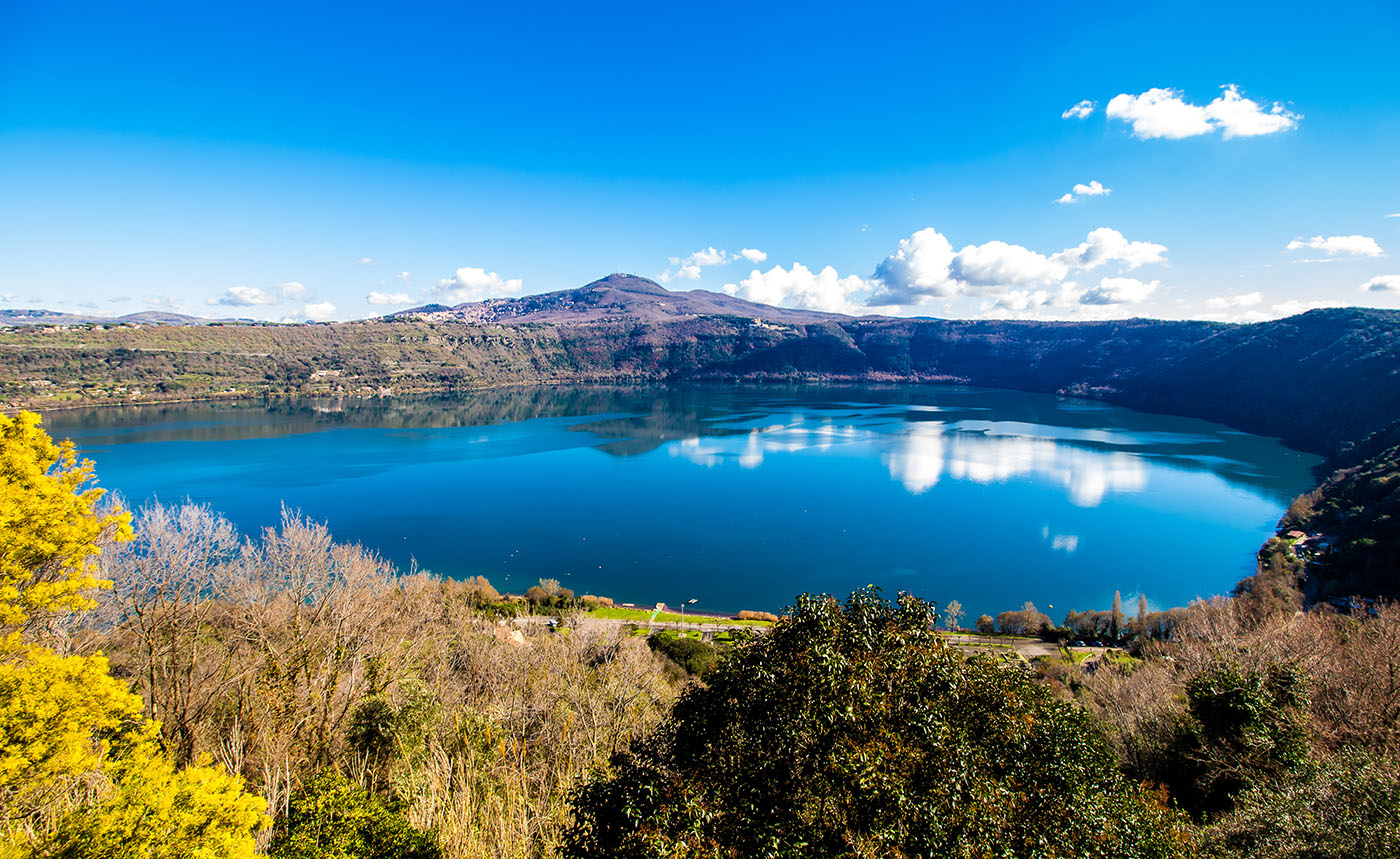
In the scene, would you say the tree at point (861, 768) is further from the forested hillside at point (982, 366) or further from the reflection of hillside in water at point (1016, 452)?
the forested hillside at point (982, 366)

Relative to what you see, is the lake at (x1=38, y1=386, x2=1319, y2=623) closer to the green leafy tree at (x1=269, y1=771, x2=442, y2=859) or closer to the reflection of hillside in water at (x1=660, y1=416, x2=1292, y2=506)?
the reflection of hillside in water at (x1=660, y1=416, x2=1292, y2=506)

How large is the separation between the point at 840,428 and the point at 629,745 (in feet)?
313

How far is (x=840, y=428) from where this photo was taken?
99.8 metres

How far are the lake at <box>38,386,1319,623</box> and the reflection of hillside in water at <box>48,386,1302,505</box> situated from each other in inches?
26.4

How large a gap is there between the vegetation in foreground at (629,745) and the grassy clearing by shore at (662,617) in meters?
17.2

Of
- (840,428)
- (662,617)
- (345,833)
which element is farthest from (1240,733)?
(840,428)

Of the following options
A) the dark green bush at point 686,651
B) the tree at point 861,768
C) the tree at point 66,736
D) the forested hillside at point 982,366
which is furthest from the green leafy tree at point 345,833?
the forested hillside at point 982,366

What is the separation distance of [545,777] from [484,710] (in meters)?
4.49

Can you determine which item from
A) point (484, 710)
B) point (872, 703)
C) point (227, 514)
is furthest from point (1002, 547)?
point (227, 514)

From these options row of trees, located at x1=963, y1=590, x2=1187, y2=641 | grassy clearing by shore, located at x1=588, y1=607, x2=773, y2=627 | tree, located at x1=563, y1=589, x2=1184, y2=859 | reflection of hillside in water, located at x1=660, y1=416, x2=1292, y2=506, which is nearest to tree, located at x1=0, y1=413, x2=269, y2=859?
tree, located at x1=563, y1=589, x2=1184, y2=859

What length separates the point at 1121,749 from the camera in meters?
13.4

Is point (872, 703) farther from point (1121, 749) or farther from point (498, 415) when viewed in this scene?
point (498, 415)

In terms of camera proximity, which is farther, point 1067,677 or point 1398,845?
point 1067,677

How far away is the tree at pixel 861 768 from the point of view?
533 centimetres
